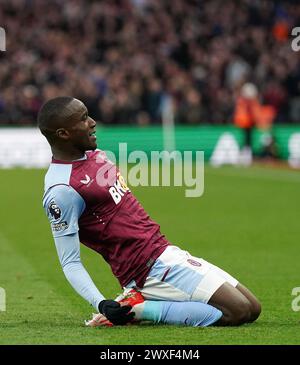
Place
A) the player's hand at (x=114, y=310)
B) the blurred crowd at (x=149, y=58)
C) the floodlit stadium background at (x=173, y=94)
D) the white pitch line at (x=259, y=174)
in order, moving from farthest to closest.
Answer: the blurred crowd at (x=149, y=58) < the white pitch line at (x=259, y=174) < the floodlit stadium background at (x=173, y=94) < the player's hand at (x=114, y=310)

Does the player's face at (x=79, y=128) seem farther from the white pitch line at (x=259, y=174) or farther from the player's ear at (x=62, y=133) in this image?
the white pitch line at (x=259, y=174)

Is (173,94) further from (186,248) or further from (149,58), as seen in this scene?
(186,248)

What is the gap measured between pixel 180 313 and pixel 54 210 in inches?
48.7

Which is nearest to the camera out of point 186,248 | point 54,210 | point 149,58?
point 54,210

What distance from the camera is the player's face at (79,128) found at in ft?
25.7

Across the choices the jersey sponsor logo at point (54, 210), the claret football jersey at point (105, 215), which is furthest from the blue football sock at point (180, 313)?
the jersey sponsor logo at point (54, 210)

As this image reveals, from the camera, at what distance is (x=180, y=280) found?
7.97 metres

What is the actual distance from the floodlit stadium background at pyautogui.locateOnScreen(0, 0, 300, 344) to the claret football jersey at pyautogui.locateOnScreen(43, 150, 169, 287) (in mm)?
6778

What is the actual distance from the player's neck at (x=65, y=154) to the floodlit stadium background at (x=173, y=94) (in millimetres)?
6958

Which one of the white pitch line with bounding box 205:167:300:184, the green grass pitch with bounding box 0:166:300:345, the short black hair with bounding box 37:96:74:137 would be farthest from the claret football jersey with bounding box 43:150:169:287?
the white pitch line with bounding box 205:167:300:184

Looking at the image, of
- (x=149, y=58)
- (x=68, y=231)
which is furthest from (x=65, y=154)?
(x=149, y=58)
